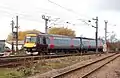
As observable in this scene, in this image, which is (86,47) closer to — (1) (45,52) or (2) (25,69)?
(1) (45,52)

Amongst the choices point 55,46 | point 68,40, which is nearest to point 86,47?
point 68,40

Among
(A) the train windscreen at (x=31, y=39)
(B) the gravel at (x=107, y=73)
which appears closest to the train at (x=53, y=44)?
(A) the train windscreen at (x=31, y=39)

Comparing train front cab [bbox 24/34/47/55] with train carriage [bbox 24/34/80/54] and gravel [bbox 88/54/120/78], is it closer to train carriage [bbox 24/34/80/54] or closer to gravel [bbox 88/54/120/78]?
train carriage [bbox 24/34/80/54]

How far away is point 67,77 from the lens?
18.4 meters

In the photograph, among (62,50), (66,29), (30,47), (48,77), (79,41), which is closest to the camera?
(48,77)

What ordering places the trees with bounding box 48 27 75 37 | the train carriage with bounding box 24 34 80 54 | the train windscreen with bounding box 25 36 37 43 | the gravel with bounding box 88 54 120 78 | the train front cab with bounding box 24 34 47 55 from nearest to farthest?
the gravel with bounding box 88 54 120 78 → the train front cab with bounding box 24 34 47 55 → the train carriage with bounding box 24 34 80 54 → the train windscreen with bounding box 25 36 37 43 → the trees with bounding box 48 27 75 37

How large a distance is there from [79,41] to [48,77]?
1867 inches

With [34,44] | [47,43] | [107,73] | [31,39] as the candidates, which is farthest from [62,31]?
[107,73]

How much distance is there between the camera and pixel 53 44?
5147cm

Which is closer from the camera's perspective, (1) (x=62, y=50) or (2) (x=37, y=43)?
(2) (x=37, y=43)

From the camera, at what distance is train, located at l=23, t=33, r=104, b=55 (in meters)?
45.3

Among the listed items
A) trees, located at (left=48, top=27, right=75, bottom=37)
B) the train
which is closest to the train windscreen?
the train

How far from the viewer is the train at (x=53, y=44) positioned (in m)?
45.3

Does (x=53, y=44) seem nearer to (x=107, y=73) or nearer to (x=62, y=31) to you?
(x=107, y=73)
